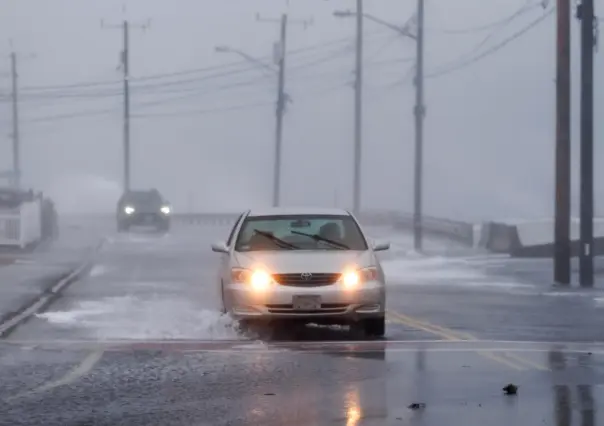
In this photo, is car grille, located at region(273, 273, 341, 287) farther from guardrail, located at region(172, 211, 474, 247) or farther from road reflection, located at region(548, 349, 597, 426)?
guardrail, located at region(172, 211, 474, 247)

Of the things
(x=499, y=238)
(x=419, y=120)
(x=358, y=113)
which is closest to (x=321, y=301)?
(x=419, y=120)

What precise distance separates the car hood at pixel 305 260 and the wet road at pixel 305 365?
836mm

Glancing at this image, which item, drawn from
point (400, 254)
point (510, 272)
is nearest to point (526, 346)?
point (510, 272)

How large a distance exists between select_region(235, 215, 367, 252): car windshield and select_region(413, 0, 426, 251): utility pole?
20873mm

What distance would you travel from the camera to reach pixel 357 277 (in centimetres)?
1570

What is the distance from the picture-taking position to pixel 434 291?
79.8ft

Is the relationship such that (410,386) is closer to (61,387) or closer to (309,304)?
(61,387)

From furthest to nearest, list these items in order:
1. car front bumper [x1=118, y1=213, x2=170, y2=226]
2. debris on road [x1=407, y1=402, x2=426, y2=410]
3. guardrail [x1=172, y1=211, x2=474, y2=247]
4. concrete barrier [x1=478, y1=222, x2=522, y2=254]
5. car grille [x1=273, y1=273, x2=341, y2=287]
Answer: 1. car front bumper [x1=118, y1=213, x2=170, y2=226]
2. guardrail [x1=172, y1=211, x2=474, y2=247]
3. concrete barrier [x1=478, y1=222, x2=522, y2=254]
4. car grille [x1=273, y1=273, x2=341, y2=287]
5. debris on road [x1=407, y1=402, x2=426, y2=410]

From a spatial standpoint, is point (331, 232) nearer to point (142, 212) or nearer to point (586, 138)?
point (586, 138)

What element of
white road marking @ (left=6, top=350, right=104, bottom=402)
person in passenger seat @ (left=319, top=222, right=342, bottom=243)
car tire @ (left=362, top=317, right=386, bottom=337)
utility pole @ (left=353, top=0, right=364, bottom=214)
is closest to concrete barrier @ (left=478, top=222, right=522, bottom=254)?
utility pole @ (left=353, top=0, right=364, bottom=214)

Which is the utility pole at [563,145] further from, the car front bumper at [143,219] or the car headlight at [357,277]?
the car front bumper at [143,219]

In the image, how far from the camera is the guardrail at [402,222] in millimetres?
43084

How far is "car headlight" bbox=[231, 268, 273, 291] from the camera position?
15648 mm

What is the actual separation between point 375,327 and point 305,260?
115 centimetres
